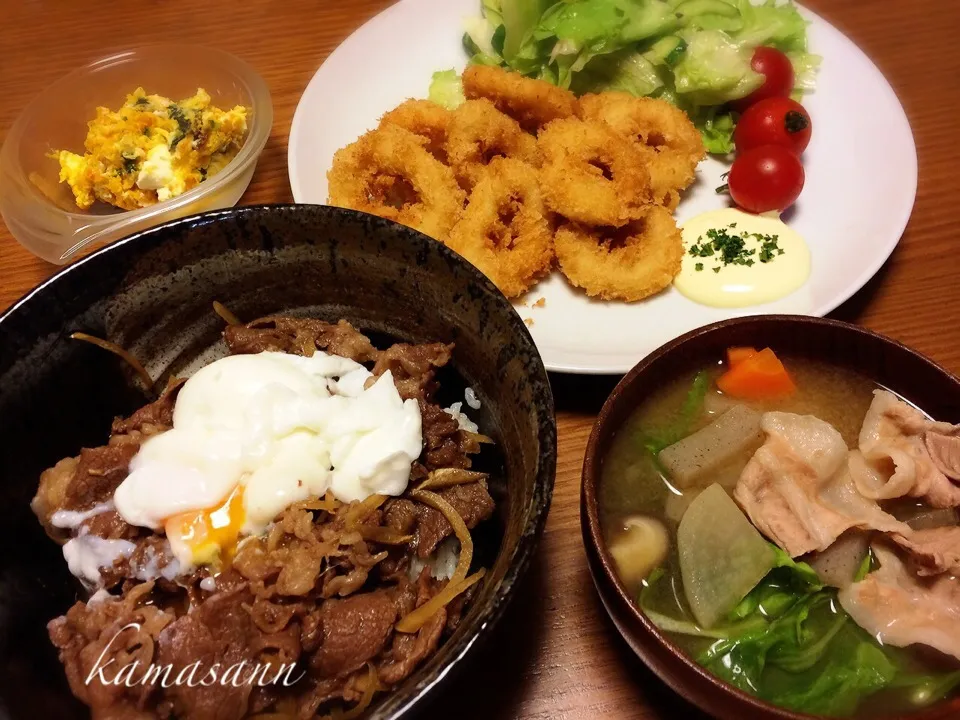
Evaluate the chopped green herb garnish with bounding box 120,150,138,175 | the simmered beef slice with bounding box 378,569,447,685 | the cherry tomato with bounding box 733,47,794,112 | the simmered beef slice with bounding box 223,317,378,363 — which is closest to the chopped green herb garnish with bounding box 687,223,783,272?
the cherry tomato with bounding box 733,47,794,112

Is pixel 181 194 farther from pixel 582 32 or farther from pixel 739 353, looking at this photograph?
pixel 739 353

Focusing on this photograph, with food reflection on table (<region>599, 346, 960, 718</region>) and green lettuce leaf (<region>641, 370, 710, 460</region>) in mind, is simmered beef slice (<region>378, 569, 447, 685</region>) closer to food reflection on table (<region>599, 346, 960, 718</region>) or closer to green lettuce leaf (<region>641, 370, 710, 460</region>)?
food reflection on table (<region>599, 346, 960, 718</region>)

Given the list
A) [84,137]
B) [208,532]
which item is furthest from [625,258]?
[84,137]

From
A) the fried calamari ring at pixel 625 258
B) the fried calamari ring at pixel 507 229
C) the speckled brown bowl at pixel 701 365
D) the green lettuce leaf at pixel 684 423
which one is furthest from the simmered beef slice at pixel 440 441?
the fried calamari ring at pixel 625 258

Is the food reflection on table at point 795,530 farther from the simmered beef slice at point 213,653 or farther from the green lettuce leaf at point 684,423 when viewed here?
the simmered beef slice at point 213,653

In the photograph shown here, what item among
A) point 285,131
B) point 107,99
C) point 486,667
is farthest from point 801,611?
point 107,99

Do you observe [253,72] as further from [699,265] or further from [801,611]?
[801,611]
